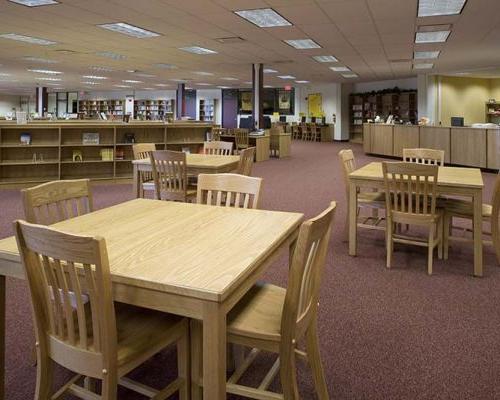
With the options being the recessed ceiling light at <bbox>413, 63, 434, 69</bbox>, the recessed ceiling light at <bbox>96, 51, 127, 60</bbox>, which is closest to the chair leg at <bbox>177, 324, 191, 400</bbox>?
the recessed ceiling light at <bbox>96, 51, 127, 60</bbox>

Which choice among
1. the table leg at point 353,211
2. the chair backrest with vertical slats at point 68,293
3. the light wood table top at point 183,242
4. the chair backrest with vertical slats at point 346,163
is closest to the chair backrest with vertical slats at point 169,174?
the chair backrest with vertical slats at point 346,163

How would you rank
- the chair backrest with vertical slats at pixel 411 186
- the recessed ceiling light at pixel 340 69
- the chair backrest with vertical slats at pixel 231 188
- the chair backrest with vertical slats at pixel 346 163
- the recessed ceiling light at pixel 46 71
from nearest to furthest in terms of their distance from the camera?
1. the chair backrest with vertical slats at pixel 231 188
2. the chair backrest with vertical slats at pixel 411 186
3. the chair backrest with vertical slats at pixel 346 163
4. the recessed ceiling light at pixel 340 69
5. the recessed ceiling light at pixel 46 71

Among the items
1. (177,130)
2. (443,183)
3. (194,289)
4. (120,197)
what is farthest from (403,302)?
(177,130)

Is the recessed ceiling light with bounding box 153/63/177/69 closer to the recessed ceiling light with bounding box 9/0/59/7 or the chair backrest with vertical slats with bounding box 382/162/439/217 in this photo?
the recessed ceiling light with bounding box 9/0/59/7

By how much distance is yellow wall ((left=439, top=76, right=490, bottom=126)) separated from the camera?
15.8 m

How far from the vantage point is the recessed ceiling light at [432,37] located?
27.1 feet

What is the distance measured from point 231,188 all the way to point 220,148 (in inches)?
138

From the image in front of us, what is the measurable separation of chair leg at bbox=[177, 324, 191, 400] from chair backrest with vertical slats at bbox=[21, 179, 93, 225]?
3.21 feet

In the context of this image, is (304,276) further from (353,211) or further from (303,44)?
(303,44)

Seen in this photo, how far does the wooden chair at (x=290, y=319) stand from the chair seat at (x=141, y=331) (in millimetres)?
194

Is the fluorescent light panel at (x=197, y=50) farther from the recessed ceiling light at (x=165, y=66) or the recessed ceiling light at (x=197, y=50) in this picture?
the recessed ceiling light at (x=165, y=66)

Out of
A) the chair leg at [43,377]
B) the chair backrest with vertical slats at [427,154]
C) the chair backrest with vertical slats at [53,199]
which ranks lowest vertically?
the chair leg at [43,377]

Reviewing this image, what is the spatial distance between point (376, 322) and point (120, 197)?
5138 millimetres

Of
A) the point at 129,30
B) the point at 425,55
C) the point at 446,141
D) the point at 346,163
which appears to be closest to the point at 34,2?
the point at 129,30
